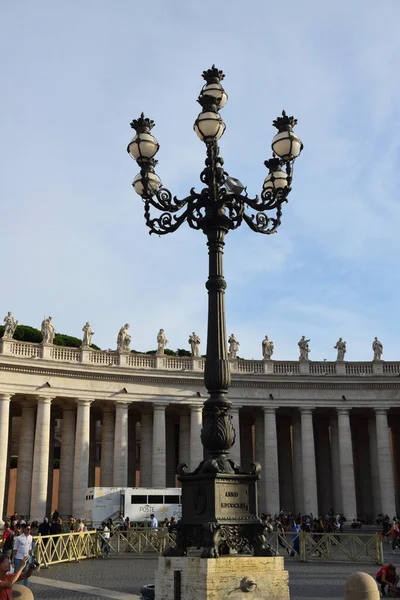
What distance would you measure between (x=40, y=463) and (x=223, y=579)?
38306 mm

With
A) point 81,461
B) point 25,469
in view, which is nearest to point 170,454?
point 81,461

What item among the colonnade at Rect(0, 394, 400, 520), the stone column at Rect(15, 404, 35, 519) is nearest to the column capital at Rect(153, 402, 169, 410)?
the colonnade at Rect(0, 394, 400, 520)

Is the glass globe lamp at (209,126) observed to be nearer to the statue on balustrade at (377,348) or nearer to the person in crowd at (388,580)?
the person in crowd at (388,580)

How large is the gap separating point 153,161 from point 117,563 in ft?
67.4

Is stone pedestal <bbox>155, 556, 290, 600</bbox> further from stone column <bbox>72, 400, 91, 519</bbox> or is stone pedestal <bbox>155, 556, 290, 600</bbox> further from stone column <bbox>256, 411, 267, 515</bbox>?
stone column <bbox>256, 411, 267, 515</bbox>

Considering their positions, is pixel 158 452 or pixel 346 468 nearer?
pixel 158 452

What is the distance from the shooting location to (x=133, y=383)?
174 ft

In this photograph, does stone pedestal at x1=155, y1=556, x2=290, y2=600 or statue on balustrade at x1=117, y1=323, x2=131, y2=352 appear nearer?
stone pedestal at x1=155, y1=556, x2=290, y2=600

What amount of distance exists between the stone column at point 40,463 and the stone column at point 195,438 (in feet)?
38.5

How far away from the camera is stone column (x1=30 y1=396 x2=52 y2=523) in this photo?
46781mm

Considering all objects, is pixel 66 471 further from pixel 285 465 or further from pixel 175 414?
pixel 285 465

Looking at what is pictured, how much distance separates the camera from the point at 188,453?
54.6 metres

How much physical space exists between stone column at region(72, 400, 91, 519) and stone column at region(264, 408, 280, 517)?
14880mm

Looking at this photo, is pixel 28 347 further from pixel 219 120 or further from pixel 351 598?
pixel 351 598
